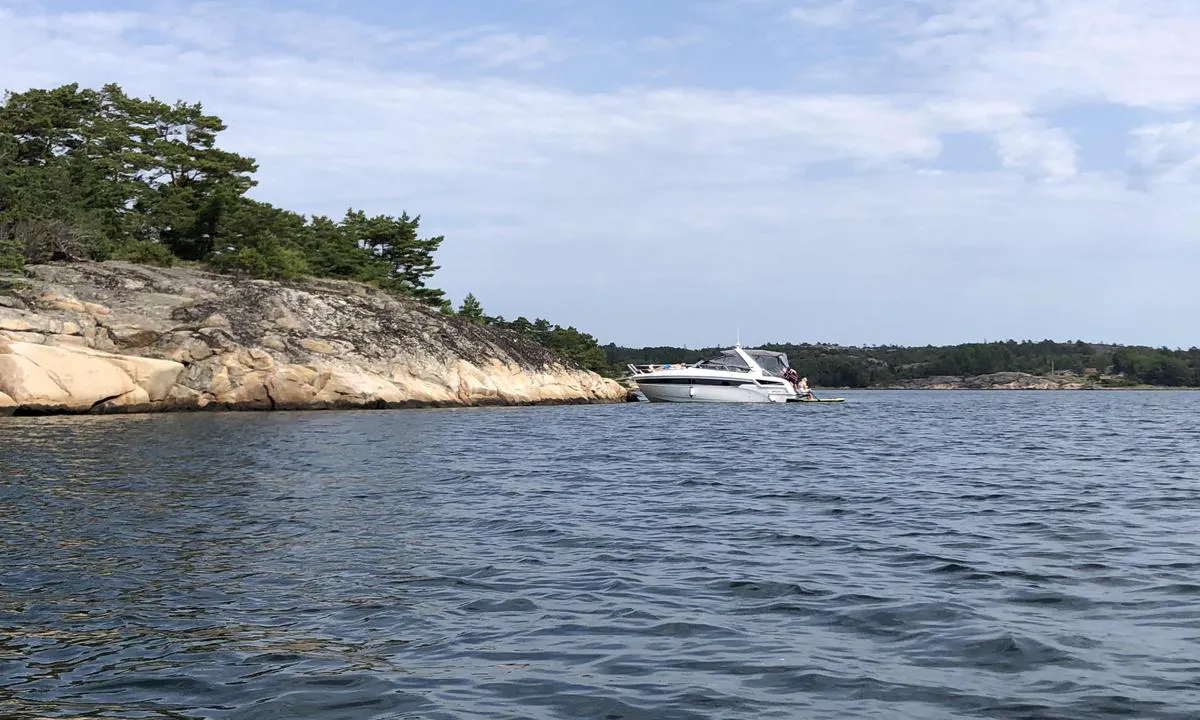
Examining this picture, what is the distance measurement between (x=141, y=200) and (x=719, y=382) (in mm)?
38379

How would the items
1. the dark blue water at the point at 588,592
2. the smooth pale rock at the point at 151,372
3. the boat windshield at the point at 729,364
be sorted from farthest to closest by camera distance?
1. the boat windshield at the point at 729,364
2. the smooth pale rock at the point at 151,372
3. the dark blue water at the point at 588,592

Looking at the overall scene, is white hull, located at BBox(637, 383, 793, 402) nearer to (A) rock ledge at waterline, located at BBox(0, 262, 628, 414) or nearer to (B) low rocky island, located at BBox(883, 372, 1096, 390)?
(A) rock ledge at waterline, located at BBox(0, 262, 628, 414)

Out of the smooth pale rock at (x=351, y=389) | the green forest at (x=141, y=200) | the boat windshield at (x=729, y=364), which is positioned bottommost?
the smooth pale rock at (x=351, y=389)

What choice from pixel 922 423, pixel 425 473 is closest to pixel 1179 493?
pixel 425 473

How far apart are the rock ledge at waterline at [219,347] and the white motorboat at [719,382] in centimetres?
1330

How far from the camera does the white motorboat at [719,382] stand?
6894 centimetres

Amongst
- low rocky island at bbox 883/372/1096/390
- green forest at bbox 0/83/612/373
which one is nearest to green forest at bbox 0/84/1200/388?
green forest at bbox 0/83/612/373

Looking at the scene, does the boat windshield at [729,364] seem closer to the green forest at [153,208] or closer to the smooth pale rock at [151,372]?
the green forest at [153,208]

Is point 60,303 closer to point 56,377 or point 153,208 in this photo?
point 56,377

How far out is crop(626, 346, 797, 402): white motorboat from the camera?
6894 cm

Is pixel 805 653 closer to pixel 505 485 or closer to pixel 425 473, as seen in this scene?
pixel 505 485

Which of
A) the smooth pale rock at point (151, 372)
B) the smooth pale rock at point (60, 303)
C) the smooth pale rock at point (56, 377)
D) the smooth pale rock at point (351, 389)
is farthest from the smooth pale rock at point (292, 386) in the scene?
the smooth pale rock at point (60, 303)

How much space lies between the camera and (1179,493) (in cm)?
1750

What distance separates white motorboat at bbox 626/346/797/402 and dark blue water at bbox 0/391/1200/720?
47.8 m
